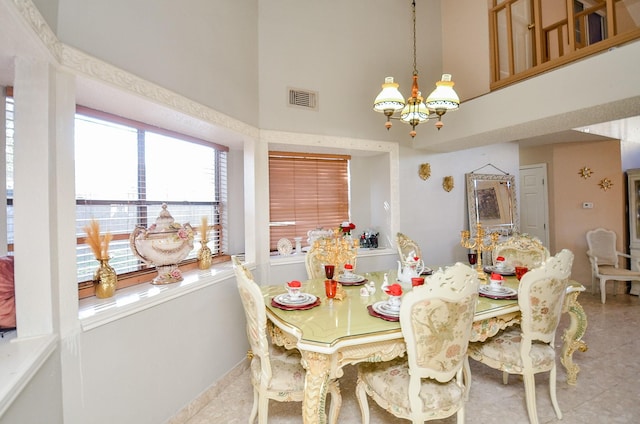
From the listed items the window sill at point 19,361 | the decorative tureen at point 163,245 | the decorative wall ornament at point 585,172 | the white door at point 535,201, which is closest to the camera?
the window sill at point 19,361

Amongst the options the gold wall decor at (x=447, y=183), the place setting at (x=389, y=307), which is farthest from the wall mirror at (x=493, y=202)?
the place setting at (x=389, y=307)

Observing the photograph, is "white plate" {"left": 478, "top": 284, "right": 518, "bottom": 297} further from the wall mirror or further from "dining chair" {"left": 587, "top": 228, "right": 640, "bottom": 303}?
"dining chair" {"left": 587, "top": 228, "right": 640, "bottom": 303}

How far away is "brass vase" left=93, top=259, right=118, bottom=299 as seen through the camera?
1.83 meters

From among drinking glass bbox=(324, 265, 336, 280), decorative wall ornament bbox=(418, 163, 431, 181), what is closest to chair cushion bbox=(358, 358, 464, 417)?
drinking glass bbox=(324, 265, 336, 280)

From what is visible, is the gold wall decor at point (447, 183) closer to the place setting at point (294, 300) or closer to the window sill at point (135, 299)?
the place setting at point (294, 300)

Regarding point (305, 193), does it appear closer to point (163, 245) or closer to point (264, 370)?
point (163, 245)

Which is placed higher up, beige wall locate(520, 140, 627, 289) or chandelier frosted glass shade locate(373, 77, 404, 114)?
chandelier frosted glass shade locate(373, 77, 404, 114)

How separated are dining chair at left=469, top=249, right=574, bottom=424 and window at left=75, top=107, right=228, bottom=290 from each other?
8.32 ft

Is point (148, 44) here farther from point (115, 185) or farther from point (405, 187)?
point (405, 187)

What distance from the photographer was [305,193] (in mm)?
3781

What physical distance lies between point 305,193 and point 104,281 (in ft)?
7.62

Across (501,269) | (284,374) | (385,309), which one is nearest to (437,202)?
(501,269)

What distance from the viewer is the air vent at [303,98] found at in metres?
3.28

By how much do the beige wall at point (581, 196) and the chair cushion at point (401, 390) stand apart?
17.0 feet
